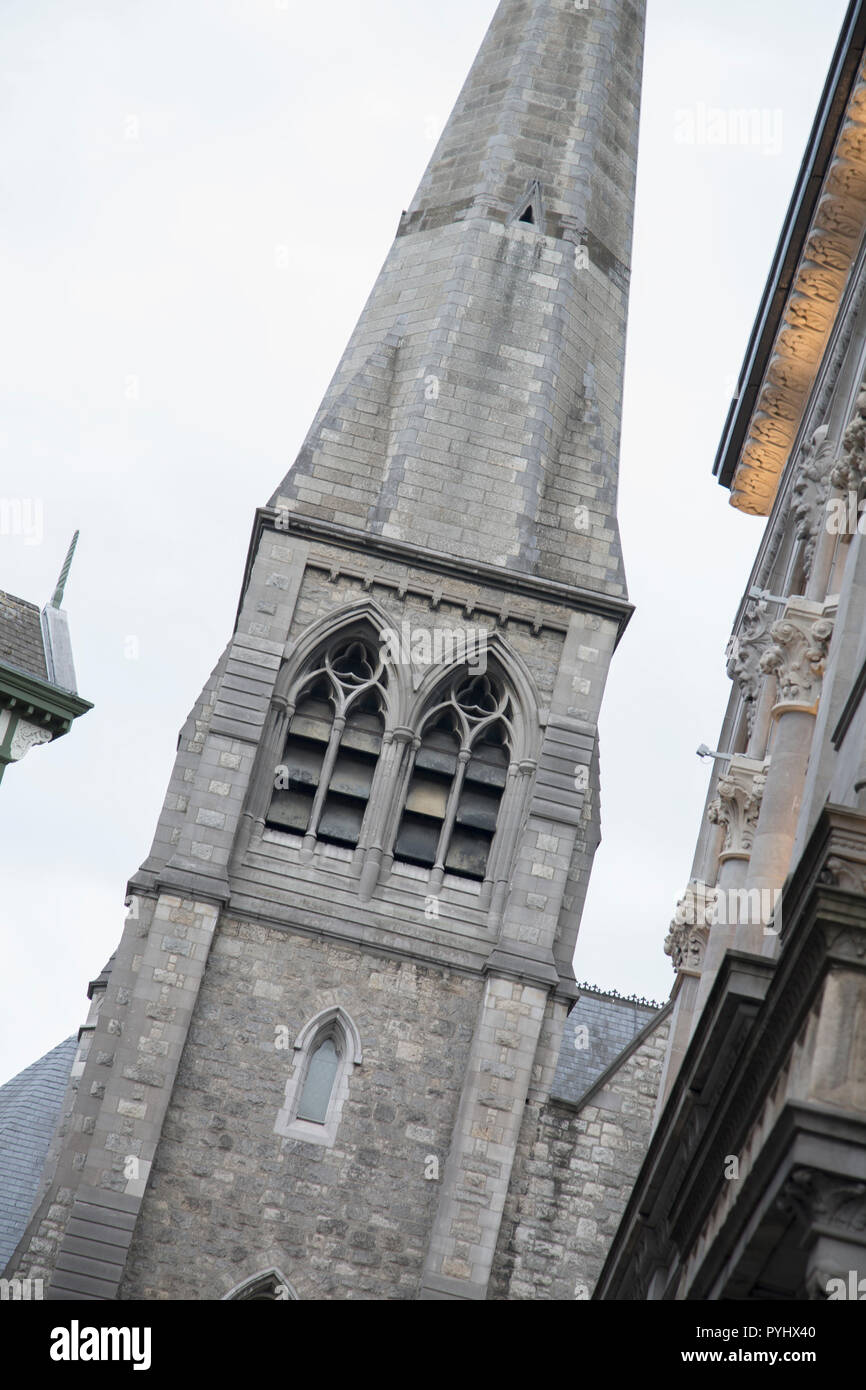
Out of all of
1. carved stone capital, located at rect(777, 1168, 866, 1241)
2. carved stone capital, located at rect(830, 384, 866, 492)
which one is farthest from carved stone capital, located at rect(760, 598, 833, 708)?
carved stone capital, located at rect(777, 1168, 866, 1241)

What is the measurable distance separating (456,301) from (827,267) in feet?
A: 50.5

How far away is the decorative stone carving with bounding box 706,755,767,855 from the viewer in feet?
63.6

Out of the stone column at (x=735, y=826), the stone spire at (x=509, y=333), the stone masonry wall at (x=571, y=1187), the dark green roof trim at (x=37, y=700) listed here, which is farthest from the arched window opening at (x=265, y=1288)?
the stone spire at (x=509, y=333)

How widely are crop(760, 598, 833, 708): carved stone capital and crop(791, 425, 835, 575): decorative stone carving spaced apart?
4.71 ft

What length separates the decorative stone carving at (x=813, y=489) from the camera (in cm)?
1886

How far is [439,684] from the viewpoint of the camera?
107 feet

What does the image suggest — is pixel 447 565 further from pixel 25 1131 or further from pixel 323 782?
pixel 25 1131

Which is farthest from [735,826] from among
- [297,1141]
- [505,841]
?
[505,841]

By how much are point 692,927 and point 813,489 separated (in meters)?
4.56

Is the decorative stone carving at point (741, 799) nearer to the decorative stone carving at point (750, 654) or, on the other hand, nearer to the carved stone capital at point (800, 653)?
the decorative stone carving at point (750, 654)

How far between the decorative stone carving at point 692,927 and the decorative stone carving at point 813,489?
142 inches

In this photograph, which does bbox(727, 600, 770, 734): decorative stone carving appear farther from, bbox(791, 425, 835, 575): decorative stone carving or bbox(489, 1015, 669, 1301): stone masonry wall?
bbox(489, 1015, 669, 1301): stone masonry wall

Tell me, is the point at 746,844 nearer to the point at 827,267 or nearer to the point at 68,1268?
the point at 827,267
